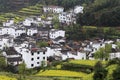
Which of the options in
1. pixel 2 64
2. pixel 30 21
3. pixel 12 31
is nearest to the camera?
pixel 2 64

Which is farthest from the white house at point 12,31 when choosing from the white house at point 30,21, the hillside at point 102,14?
the hillside at point 102,14

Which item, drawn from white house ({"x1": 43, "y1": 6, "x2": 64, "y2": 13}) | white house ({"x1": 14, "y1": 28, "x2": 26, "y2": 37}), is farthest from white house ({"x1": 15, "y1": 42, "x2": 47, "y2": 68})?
white house ({"x1": 43, "y1": 6, "x2": 64, "y2": 13})

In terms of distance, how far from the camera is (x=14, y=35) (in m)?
58.2

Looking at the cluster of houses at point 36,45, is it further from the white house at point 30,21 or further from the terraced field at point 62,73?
the terraced field at point 62,73

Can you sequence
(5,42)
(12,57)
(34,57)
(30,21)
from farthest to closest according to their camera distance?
(30,21)
(5,42)
(12,57)
(34,57)

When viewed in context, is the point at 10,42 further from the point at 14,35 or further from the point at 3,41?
the point at 14,35

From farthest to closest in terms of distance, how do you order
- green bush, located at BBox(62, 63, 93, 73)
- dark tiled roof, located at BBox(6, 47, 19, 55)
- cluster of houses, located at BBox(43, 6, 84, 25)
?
cluster of houses, located at BBox(43, 6, 84, 25), dark tiled roof, located at BBox(6, 47, 19, 55), green bush, located at BBox(62, 63, 93, 73)

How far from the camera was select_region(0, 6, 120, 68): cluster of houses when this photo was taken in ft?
125

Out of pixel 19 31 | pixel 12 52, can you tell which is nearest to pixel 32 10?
pixel 19 31

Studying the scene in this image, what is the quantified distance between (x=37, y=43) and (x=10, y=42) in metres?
4.49

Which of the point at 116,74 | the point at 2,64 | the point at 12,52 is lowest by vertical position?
the point at 12,52

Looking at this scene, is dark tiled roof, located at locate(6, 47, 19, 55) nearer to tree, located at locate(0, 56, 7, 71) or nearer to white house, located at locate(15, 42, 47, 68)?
white house, located at locate(15, 42, 47, 68)

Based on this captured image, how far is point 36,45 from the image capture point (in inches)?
1805

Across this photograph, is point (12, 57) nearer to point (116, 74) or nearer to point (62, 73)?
point (62, 73)
